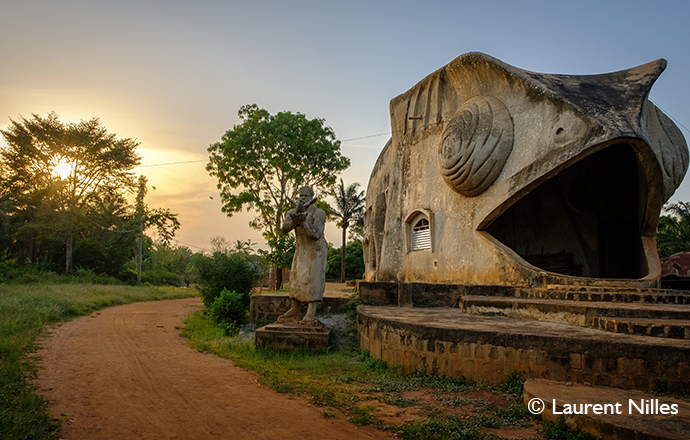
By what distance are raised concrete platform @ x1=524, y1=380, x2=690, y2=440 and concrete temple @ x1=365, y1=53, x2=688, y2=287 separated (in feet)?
16.0

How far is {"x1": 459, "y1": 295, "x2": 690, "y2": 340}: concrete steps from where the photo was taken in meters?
4.87

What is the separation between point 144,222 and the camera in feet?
95.5

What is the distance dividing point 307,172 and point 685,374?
59.1 ft

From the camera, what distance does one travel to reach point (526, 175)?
9461 millimetres

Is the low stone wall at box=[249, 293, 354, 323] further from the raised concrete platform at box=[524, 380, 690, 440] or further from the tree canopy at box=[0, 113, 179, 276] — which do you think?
the tree canopy at box=[0, 113, 179, 276]

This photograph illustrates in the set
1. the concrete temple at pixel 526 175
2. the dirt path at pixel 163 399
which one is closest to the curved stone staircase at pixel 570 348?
the dirt path at pixel 163 399

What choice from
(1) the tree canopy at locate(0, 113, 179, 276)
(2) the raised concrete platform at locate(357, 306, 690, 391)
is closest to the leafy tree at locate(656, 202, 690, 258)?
(2) the raised concrete platform at locate(357, 306, 690, 391)

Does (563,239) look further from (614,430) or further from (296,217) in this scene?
(614,430)

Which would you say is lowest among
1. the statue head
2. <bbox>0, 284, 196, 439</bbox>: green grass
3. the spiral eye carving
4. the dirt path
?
the dirt path

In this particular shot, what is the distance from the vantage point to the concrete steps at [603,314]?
16.0ft

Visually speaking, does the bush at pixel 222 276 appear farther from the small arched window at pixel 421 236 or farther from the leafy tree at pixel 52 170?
the leafy tree at pixel 52 170

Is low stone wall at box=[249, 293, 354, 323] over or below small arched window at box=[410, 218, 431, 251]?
below

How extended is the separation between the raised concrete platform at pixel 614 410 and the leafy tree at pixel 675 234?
1821 centimetres

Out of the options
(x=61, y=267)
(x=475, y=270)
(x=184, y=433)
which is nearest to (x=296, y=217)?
(x=184, y=433)
